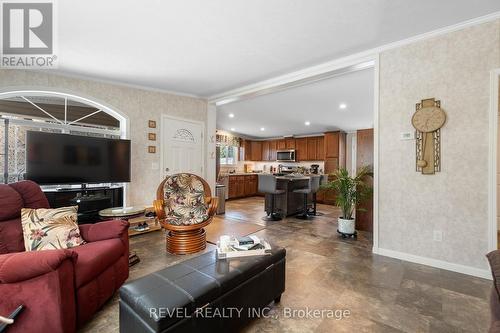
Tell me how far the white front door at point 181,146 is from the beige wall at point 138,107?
14 cm

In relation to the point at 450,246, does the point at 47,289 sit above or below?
above

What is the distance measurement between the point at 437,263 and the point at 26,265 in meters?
3.55

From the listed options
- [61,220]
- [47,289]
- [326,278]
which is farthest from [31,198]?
[326,278]

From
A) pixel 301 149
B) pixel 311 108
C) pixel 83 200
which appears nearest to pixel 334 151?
pixel 301 149

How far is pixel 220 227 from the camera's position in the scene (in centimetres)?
400

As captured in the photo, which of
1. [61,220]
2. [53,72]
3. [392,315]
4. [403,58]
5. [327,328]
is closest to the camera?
[327,328]

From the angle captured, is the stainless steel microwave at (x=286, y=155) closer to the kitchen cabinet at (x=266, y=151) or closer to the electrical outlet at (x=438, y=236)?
the kitchen cabinet at (x=266, y=151)

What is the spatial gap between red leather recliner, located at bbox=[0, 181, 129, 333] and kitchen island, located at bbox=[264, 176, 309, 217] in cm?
321

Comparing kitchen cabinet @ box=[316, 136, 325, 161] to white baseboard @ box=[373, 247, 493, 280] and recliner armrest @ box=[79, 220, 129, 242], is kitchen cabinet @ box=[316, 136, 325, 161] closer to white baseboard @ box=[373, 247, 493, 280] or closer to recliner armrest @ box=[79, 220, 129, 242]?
white baseboard @ box=[373, 247, 493, 280]

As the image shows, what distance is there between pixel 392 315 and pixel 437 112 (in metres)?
2.11

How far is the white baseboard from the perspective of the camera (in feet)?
7.27

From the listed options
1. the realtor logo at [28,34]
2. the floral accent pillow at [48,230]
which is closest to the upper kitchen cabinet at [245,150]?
the realtor logo at [28,34]

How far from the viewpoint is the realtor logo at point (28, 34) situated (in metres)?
2.07

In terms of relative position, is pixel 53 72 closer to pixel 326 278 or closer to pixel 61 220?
pixel 61 220
